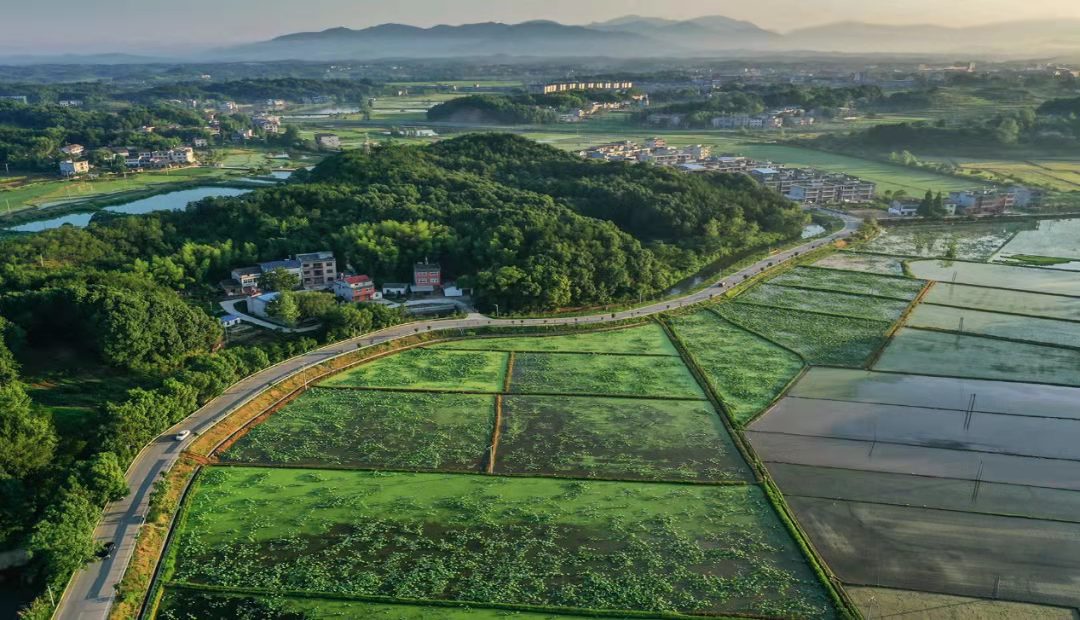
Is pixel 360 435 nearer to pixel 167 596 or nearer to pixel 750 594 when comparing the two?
pixel 167 596

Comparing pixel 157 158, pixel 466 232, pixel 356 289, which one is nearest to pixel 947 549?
pixel 356 289

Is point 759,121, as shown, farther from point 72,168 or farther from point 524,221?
point 72,168

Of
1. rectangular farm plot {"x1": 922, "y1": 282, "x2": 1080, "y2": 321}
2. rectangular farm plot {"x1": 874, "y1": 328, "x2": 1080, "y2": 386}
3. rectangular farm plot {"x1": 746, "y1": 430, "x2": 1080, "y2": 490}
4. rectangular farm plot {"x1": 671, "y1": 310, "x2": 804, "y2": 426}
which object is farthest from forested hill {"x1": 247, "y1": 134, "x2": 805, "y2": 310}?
rectangular farm plot {"x1": 746, "y1": 430, "x2": 1080, "y2": 490}

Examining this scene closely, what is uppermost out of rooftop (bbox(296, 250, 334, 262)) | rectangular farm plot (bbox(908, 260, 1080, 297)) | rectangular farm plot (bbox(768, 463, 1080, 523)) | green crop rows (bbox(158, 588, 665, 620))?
rooftop (bbox(296, 250, 334, 262))

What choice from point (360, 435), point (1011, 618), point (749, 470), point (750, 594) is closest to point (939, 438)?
point (749, 470)

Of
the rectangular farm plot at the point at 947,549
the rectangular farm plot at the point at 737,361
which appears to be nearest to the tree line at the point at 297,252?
the rectangular farm plot at the point at 737,361

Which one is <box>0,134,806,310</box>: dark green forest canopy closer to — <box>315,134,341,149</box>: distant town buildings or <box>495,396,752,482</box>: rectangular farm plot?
<box>495,396,752,482</box>: rectangular farm plot
